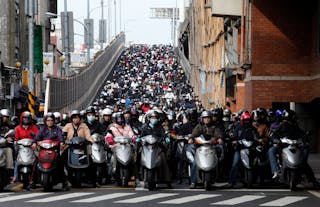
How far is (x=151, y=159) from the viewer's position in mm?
18062

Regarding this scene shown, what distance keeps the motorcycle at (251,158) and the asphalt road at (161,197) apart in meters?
0.46

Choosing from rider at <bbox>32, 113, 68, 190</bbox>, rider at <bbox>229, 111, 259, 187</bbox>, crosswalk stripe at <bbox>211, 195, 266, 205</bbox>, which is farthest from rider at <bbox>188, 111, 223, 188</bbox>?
rider at <bbox>32, 113, 68, 190</bbox>

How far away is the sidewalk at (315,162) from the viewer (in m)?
23.6

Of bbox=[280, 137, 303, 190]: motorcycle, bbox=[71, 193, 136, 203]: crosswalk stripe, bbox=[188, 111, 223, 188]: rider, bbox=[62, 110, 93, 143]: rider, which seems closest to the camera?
bbox=[71, 193, 136, 203]: crosswalk stripe

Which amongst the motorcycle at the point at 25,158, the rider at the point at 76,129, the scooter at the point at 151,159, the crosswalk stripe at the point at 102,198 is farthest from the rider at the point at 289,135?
the motorcycle at the point at 25,158

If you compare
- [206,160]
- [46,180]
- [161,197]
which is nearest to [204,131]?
[206,160]

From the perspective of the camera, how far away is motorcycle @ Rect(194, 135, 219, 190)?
18.0m

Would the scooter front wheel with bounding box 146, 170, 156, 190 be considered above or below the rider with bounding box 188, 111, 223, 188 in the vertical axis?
below

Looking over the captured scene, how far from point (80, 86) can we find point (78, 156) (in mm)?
44658

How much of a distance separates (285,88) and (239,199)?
15.6 metres

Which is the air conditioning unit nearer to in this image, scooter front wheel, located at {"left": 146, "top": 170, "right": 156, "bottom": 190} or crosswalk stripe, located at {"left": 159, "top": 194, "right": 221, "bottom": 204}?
scooter front wheel, located at {"left": 146, "top": 170, "right": 156, "bottom": 190}

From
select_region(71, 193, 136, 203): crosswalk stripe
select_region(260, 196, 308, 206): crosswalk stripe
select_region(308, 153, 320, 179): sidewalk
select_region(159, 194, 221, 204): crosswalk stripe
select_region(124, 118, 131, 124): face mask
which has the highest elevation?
select_region(124, 118, 131, 124): face mask

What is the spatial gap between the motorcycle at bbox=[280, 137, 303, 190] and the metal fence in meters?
14.7

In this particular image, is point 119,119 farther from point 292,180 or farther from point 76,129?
point 292,180
